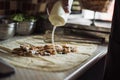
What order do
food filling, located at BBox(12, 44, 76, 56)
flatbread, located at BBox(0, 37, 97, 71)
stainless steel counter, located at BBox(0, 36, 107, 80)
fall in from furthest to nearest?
1. food filling, located at BBox(12, 44, 76, 56)
2. flatbread, located at BBox(0, 37, 97, 71)
3. stainless steel counter, located at BBox(0, 36, 107, 80)

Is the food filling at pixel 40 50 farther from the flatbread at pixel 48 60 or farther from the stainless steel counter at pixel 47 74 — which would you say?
the stainless steel counter at pixel 47 74

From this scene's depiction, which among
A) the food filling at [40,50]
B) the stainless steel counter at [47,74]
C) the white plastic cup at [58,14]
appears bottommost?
the stainless steel counter at [47,74]

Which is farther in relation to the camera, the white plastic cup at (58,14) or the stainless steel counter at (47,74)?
the white plastic cup at (58,14)

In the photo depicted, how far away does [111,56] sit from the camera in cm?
87

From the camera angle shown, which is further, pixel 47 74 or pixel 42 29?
pixel 42 29

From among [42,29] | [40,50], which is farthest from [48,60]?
[42,29]

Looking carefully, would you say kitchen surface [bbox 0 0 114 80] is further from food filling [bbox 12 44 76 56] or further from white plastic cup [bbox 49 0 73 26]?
white plastic cup [bbox 49 0 73 26]

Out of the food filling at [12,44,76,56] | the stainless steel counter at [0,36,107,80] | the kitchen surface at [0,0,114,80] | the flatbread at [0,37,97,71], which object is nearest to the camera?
the stainless steel counter at [0,36,107,80]

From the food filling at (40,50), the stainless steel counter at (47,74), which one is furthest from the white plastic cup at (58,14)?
the stainless steel counter at (47,74)

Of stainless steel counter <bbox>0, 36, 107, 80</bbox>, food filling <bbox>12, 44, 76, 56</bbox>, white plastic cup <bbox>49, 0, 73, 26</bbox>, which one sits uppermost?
white plastic cup <bbox>49, 0, 73, 26</bbox>

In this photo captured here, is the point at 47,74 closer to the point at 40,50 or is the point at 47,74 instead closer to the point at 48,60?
the point at 48,60

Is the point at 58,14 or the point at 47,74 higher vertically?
the point at 58,14

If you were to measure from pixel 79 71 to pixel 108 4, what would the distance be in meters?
0.63

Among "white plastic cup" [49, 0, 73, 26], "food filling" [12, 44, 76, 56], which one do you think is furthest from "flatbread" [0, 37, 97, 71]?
"white plastic cup" [49, 0, 73, 26]
